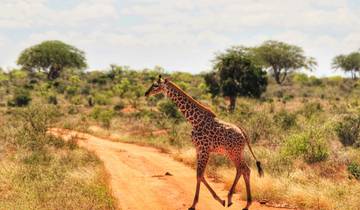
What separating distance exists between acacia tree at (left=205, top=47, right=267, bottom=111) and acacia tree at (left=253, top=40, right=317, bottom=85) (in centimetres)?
2661

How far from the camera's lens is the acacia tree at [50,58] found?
222ft

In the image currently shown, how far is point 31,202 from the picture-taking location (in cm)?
1018

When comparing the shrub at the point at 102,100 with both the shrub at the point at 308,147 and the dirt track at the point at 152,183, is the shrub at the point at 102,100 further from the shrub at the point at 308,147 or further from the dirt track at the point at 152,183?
the shrub at the point at 308,147

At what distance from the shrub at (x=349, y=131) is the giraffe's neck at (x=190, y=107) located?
10.5 metres

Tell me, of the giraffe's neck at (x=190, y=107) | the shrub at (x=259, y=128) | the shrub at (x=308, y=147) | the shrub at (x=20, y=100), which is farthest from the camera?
the shrub at (x=20, y=100)

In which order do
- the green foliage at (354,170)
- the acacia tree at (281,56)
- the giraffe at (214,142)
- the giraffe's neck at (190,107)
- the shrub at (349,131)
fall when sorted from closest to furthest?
the giraffe at (214,142) → the giraffe's neck at (190,107) → the green foliage at (354,170) → the shrub at (349,131) → the acacia tree at (281,56)

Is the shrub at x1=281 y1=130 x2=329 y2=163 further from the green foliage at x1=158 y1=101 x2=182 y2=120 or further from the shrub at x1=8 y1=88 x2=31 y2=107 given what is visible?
the shrub at x1=8 y1=88 x2=31 y2=107

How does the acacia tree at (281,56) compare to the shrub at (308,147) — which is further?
the acacia tree at (281,56)

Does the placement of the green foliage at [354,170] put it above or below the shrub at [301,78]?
below

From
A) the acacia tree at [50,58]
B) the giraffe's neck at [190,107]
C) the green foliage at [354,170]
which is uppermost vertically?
the acacia tree at [50,58]

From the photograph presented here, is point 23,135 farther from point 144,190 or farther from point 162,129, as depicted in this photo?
point 162,129

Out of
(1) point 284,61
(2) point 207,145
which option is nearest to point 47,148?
(2) point 207,145

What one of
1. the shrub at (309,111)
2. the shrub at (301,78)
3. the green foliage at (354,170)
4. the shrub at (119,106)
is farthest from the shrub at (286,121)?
the shrub at (301,78)

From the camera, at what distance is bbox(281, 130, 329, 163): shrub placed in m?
15.9
